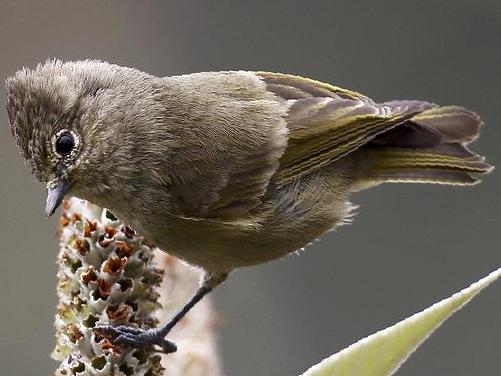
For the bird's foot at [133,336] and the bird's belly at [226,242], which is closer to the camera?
the bird's foot at [133,336]

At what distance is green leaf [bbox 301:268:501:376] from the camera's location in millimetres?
1287

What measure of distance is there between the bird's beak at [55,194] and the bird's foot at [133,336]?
0.34m

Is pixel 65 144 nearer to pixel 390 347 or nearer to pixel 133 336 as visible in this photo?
pixel 133 336

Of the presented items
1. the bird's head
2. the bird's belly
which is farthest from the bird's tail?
the bird's head

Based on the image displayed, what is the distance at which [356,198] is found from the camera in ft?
15.4

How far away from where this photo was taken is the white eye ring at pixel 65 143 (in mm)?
2135

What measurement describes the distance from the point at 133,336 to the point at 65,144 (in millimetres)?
512

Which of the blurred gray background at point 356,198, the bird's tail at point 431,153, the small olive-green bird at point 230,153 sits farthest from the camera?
the blurred gray background at point 356,198

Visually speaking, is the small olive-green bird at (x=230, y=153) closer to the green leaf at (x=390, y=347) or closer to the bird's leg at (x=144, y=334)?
the bird's leg at (x=144, y=334)

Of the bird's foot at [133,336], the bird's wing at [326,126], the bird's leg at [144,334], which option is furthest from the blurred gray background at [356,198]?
the bird's foot at [133,336]

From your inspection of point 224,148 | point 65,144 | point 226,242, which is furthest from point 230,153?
point 65,144

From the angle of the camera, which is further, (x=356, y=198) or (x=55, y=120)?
(x=356, y=198)

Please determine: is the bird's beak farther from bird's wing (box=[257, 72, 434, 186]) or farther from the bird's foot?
bird's wing (box=[257, 72, 434, 186])

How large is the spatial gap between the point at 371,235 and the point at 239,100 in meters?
2.55
